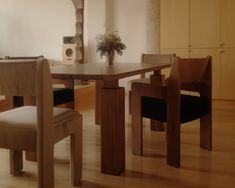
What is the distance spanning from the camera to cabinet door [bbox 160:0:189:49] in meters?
5.25

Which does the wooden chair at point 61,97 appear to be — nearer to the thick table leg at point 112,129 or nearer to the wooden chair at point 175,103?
the wooden chair at point 175,103

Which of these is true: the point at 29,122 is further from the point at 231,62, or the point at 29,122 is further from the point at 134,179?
the point at 231,62

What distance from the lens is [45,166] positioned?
5.17 feet

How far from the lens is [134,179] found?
2121mm

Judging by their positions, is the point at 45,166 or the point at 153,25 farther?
the point at 153,25

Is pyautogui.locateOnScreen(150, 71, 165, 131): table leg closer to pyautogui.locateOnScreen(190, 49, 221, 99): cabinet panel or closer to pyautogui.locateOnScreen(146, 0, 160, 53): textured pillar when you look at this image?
pyautogui.locateOnScreen(190, 49, 221, 99): cabinet panel

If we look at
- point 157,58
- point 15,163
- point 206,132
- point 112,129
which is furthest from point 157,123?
point 15,163

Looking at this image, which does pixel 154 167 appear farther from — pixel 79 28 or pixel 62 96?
pixel 79 28

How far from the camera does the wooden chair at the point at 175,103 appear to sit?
7.50ft

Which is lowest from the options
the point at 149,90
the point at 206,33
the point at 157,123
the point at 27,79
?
the point at 157,123

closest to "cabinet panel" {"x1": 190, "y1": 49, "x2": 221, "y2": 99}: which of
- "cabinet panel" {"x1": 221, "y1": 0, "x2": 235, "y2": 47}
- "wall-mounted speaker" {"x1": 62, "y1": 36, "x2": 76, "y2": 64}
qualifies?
"cabinet panel" {"x1": 221, "y1": 0, "x2": 235, "y2": 47}

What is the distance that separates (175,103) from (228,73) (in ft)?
10.1

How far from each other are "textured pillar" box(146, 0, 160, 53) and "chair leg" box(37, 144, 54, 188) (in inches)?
168

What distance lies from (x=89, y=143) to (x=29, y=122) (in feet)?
4.48
